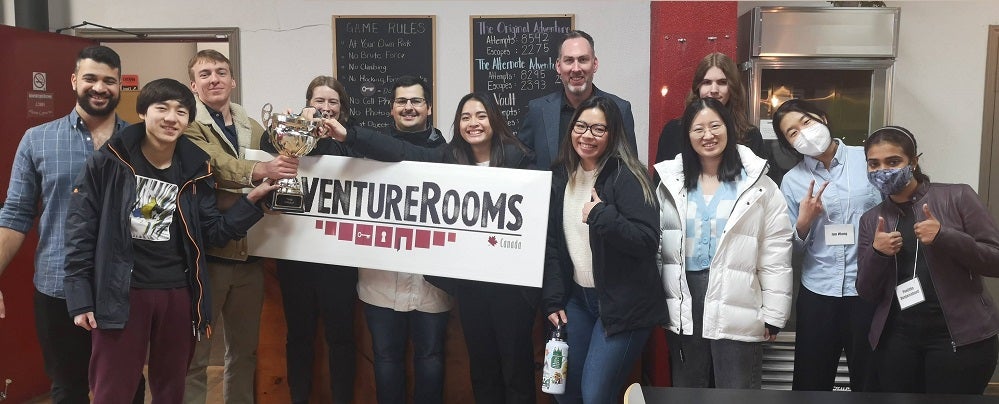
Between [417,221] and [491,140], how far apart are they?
45 centimetres

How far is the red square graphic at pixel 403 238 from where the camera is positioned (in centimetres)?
283

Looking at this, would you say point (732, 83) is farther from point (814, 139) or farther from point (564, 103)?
point (564, 103)

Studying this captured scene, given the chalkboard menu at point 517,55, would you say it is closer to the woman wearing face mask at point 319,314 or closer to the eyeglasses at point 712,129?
the woman wearing face mask at point 319,314

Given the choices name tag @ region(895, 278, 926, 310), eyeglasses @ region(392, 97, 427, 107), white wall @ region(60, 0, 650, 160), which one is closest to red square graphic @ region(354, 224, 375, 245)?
eyeglasses @ region(392, 97, 427, 107)

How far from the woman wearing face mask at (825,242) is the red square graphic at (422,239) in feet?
4.89

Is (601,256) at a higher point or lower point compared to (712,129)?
lower

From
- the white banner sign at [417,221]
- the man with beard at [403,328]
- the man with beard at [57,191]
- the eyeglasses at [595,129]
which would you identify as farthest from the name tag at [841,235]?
the man with beard at [57,191]

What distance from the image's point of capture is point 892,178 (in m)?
2.44

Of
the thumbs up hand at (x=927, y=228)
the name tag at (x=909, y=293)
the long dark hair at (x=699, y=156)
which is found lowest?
the name tag at (x=909, y=293)

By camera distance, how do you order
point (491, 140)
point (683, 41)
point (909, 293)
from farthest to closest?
1. point (683, 41)
2. point (491, 140)
3. point (909, 293)

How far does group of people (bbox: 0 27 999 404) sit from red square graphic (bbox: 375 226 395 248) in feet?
0.47

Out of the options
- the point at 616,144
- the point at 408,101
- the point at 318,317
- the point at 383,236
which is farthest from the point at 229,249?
the point at 616,144

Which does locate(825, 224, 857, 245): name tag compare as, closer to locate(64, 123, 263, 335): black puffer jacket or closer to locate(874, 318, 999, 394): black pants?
locate(874, 318, 999, 394): black pants

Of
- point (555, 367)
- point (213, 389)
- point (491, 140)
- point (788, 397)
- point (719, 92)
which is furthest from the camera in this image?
point (213, 389)
